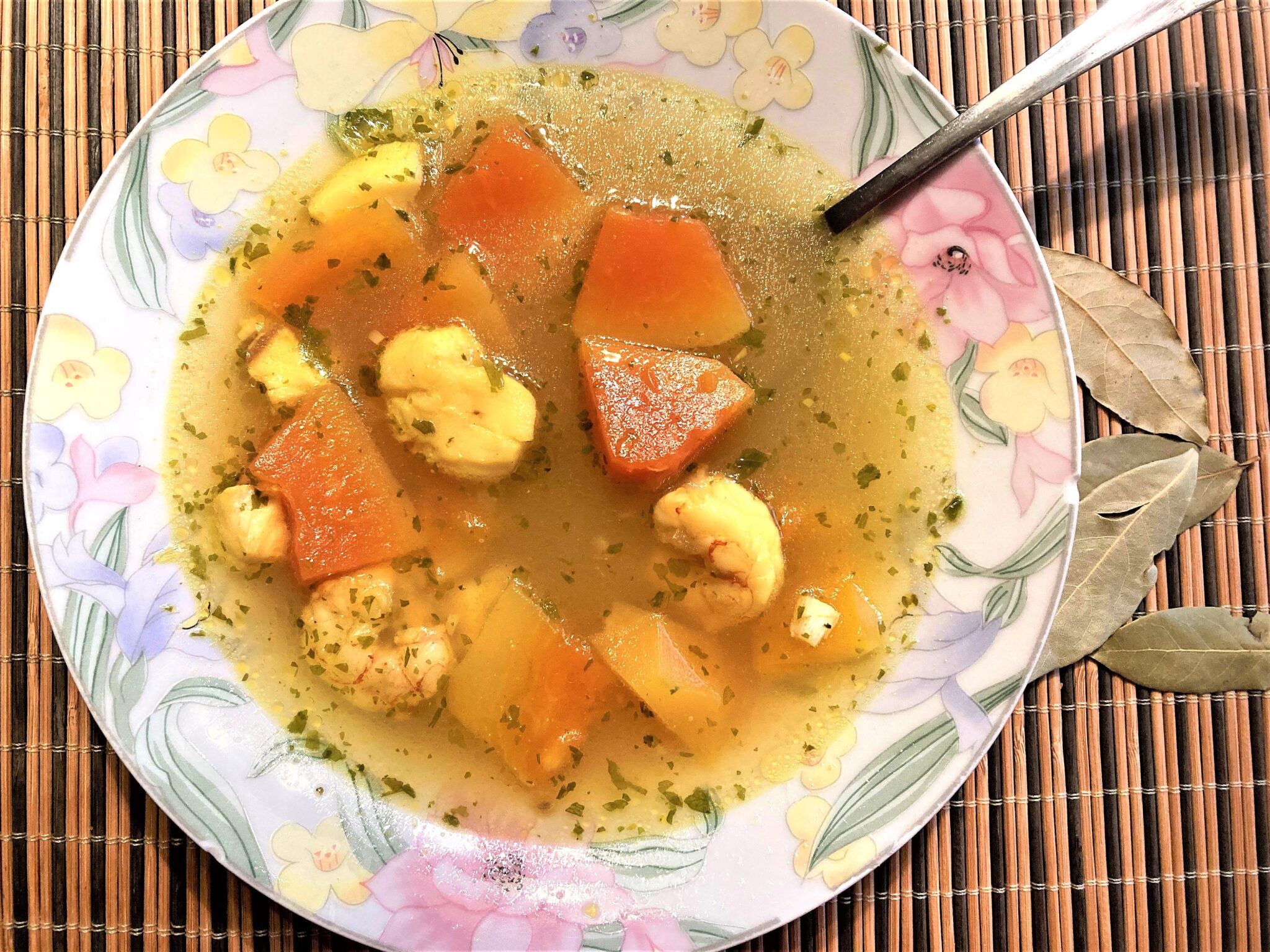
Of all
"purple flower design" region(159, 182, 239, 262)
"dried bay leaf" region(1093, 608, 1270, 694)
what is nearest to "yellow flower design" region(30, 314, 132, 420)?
"purple flower design" region(159, 182, 239, 262)

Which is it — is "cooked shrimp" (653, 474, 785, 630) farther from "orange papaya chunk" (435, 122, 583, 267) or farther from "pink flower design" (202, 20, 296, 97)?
"pink flower design" (202, 20, 296, 97)

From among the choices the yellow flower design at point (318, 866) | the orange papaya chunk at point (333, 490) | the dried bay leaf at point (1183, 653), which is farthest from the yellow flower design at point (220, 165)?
the dried bay leaf at point (1183, 653)

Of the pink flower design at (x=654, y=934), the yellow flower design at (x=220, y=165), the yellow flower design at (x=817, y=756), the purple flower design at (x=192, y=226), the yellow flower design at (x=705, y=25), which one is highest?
the yellow flower design at (x=705, y=25)

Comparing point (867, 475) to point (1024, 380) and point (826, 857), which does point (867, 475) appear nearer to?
point (1024, 380)

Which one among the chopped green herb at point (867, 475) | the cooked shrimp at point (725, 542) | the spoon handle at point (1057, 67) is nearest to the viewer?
the spoon handle at point (1057, 67)

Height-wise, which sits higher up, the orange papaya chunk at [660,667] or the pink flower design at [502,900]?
the orange papaya chunk at [660,667]

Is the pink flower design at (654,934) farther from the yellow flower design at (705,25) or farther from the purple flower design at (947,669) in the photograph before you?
the yellow flower design at (705,25)

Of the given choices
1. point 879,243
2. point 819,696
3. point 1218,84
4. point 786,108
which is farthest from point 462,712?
point 1218,84
